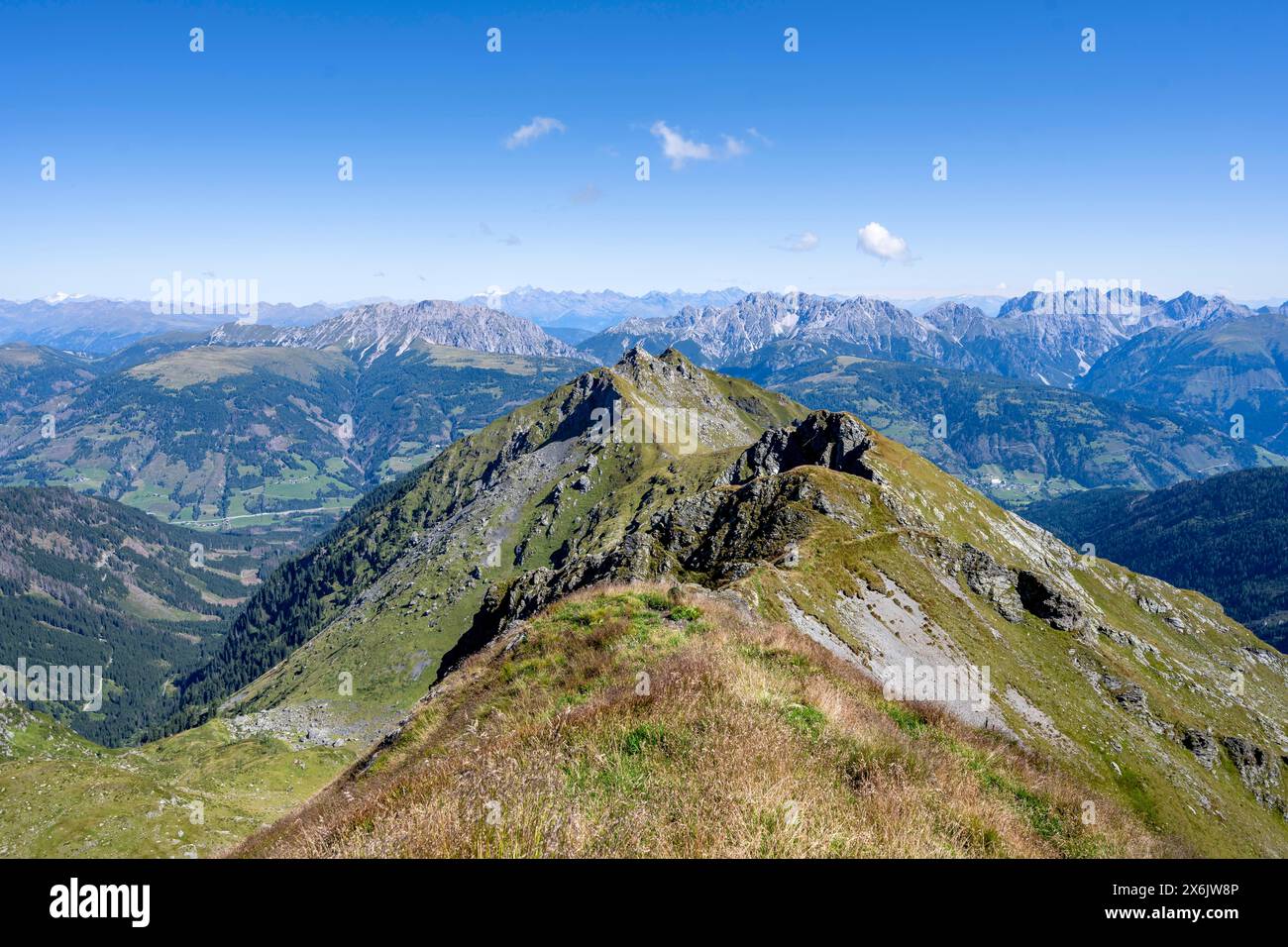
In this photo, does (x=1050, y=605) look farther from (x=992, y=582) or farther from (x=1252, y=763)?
(x=1252, y=763)

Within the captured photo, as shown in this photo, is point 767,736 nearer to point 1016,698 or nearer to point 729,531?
point 1016,698

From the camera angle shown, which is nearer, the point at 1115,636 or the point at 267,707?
the point at 1115,636

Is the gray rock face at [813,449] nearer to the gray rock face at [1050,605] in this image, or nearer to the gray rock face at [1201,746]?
the gray rock face at [1050,605]

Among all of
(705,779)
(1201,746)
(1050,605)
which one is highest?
(705,779)

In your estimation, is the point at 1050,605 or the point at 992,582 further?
the point at 1050,605

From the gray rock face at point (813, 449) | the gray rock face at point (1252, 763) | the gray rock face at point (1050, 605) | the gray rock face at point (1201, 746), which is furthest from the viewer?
the gray rock face at point (813, 449)

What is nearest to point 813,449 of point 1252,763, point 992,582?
point 992,582

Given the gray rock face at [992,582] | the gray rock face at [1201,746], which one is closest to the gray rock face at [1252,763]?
the gray rock face at [1201,746]
